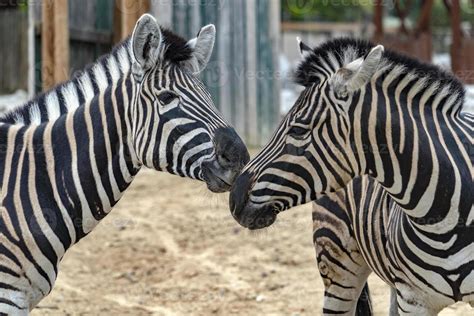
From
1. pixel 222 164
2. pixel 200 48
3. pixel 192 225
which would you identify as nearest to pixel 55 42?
pixel 192 225

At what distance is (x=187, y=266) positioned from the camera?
359 inches

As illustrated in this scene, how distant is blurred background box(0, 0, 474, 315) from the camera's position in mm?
8117

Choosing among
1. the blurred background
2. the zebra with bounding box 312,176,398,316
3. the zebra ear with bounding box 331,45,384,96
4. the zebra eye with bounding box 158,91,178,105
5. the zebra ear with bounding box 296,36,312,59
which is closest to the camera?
the zebra ear with bounding box 331,45,384,96

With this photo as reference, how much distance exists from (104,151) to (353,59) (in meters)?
1.54

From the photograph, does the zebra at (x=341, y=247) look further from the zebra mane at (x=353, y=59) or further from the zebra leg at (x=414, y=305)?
the zebra mane at (x=353, y=59)

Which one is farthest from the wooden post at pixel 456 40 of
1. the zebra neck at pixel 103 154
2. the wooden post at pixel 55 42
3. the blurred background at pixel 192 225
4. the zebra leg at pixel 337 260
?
the zebra neck at pixel 103 154

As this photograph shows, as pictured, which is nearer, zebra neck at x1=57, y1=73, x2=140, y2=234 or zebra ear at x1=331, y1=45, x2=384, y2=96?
zebra ear at x1=331, y1=45, x2=384, y2=96

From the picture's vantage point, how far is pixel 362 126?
14.5 feet

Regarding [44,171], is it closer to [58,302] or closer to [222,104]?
[58,302]

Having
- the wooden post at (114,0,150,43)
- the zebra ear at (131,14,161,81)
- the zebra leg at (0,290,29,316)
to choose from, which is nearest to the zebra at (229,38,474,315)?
the zebra ear at (131,14,161,81)

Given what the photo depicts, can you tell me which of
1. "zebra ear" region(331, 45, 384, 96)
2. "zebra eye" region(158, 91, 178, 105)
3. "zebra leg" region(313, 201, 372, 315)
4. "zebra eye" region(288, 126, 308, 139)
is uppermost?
"zebra ear" region(331, 45, 384, 96)

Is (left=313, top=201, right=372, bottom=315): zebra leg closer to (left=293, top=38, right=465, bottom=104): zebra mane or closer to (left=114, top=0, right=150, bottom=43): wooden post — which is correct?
(left=293, top=38, right=465, bottom=104): zebra mane

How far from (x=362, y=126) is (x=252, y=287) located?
438 centimetres

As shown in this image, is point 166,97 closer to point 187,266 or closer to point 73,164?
point 73,164
